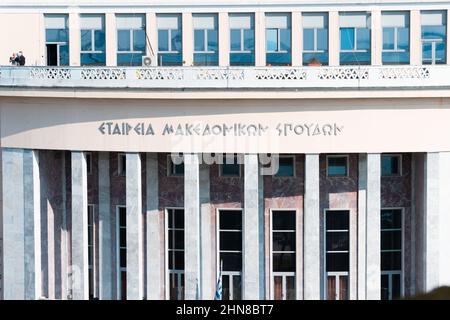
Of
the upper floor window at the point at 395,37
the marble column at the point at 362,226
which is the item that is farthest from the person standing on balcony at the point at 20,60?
the upper floor window at the point at 395,37

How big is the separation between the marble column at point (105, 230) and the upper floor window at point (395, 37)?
11.6 meters

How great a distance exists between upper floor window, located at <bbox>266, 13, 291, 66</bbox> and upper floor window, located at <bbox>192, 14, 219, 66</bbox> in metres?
2.04

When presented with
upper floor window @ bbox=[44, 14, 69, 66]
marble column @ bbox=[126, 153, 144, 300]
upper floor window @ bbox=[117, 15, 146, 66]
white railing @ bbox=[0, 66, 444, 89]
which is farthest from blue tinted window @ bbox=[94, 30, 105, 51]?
marble column @ bbox=[126, 153, 144, 300]

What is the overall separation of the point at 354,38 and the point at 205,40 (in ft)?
18.9

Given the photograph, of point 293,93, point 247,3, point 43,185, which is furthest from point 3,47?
point 293,93

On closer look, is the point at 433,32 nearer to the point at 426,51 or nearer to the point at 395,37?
the point at 426,51

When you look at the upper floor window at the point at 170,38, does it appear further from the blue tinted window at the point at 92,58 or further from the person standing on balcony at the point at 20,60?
the person standing on balcony at the point at 20,60

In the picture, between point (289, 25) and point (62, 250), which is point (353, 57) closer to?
point (289, 25)

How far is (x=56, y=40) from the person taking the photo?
125 ft

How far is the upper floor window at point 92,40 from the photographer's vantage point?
37.6 m

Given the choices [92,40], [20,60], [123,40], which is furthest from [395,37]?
[20,60]

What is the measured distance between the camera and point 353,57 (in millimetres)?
37281

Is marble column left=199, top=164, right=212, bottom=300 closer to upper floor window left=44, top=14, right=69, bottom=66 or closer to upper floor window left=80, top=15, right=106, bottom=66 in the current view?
upper floor window left=80, top=15, right=106, bottom=66

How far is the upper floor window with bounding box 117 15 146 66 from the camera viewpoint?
37.5 meters
